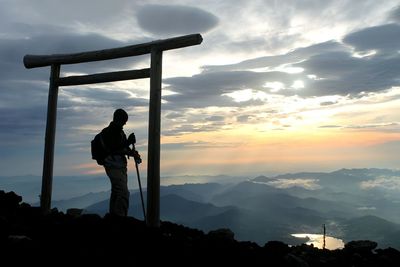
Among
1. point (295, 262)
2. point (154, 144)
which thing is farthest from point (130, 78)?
point (295, 262)

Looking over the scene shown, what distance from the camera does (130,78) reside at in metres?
9.16

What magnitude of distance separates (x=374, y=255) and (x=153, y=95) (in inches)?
245

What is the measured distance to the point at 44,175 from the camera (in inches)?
400

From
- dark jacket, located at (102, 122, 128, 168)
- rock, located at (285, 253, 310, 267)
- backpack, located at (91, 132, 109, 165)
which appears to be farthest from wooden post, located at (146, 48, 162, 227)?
rock, located at (285, 253, 310, 267)

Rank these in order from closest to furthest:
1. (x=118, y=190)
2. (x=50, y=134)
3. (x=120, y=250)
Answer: (x=120, y=250), (x=118, y=190), (x=50, y=134)

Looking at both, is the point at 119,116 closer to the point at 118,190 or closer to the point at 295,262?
the point at 118,190

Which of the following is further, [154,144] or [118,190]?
[118,190]

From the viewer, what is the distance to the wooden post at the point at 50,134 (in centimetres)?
1015

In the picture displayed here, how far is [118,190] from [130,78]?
269 cm

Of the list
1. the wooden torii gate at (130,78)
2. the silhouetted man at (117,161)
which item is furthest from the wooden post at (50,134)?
the silhouetted man at (117,161)

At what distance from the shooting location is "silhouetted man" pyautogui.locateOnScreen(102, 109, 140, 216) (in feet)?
28.0

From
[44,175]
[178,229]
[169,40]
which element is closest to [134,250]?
[178,229]

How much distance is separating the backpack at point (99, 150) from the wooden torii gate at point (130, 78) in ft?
3.39

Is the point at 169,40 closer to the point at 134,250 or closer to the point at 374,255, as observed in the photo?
the point at 134,250
